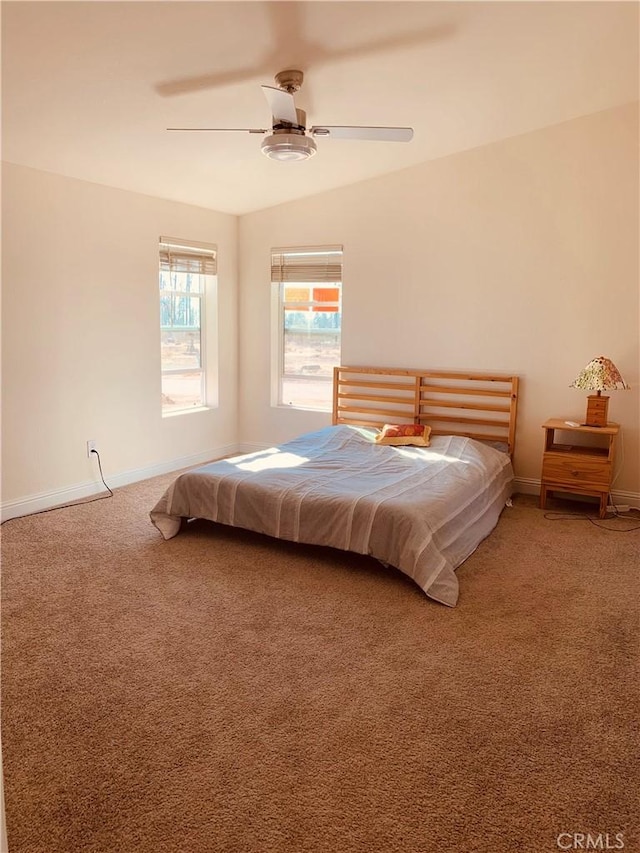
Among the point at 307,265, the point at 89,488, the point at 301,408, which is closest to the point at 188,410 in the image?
the point at 301,408

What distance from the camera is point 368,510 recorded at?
345cm

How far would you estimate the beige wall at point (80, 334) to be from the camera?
4301mm

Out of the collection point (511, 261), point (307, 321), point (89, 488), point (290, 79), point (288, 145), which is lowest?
point (89, 488)

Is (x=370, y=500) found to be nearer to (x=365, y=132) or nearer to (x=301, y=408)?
(x=365, y=132)

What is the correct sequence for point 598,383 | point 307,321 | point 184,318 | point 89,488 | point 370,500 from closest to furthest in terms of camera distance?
point 370,500
point 598,383
point 89,488
point 184,318
point 307,321

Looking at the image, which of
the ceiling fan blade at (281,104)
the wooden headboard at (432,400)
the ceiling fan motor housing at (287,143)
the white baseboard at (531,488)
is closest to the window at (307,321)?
the wooden headboard at (432,400)

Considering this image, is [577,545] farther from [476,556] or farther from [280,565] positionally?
[280,565]

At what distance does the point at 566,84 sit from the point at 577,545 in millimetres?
2831

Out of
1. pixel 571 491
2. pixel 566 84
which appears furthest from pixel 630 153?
pixel 571 491

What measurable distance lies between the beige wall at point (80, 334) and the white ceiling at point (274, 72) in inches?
11.3

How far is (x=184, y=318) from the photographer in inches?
233

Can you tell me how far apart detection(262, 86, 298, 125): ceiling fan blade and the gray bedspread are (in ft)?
6.56

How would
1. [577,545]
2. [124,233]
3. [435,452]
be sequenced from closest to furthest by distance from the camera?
[577,545], [435,452], [124,233]

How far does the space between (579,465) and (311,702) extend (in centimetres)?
291
